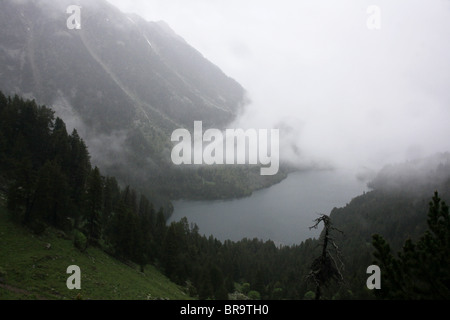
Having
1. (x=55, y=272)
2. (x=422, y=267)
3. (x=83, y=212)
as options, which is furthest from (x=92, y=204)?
(x=422, y=267)

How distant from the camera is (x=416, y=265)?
45.9 ft

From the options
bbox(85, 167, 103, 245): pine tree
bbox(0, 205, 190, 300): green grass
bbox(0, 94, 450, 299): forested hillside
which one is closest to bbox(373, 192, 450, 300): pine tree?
bbox(0, 94, 450, 299): forested hillside

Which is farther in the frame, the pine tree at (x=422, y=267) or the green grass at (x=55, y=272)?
the green grass at (x=55, y=272)

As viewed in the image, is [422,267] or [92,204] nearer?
[422,267]

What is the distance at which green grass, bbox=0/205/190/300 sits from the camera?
2869 centimetres

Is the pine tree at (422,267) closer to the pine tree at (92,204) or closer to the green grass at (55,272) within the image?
the green grass at (55,272)

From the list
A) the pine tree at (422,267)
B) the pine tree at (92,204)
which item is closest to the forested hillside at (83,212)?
the pine tree at (92,204)

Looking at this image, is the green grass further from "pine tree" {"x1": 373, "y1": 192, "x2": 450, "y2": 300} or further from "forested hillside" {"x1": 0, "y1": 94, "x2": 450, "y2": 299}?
"pine tree" {"x1": 373, "y1": 192, "x2": 450, "y2": 300}

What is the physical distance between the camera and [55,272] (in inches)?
1334

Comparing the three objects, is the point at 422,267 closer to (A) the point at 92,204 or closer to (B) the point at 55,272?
(B) the point at 55,272

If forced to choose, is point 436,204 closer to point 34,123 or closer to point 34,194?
point 34,194

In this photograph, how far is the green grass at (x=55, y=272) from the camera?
94.1 feet
